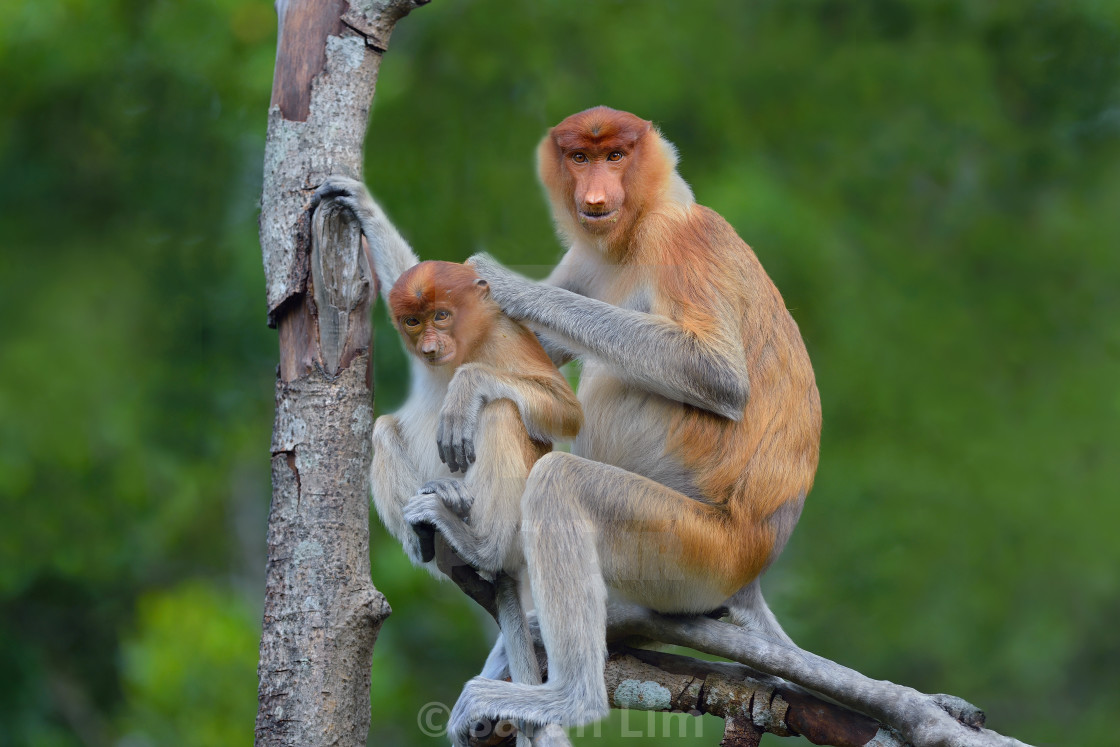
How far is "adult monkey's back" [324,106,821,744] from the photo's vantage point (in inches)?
150

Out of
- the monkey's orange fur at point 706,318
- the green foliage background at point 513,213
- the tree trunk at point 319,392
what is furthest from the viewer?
the green foliage background at point 513,213

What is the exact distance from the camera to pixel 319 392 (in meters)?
3.89

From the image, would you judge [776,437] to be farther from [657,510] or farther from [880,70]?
[880,70]

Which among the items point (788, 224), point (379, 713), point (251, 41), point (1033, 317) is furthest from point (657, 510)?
point (1033, 317)

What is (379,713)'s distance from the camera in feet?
29.8

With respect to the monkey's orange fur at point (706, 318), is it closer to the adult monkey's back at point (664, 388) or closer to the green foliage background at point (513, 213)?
the adult monkey's back at point (664, 388)

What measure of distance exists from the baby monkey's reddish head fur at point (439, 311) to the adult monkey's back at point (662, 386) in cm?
16

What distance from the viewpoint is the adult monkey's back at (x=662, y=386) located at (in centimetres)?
381

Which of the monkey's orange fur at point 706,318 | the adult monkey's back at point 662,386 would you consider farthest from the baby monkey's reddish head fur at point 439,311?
the monkey's orange fur at point 706,318

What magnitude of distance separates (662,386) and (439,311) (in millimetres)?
839

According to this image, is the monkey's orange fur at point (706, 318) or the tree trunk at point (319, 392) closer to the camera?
the tree trunk at point (319, 392)

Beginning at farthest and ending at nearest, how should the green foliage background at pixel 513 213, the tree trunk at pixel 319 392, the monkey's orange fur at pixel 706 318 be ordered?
1. the green foliage background at pixel 513 213
2. the monkey's orange fur at pixel 706 318
3. the tree trunk at pixel 319 392

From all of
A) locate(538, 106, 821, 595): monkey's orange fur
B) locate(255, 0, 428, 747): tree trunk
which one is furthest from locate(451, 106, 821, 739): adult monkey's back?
locate(255, 0, 428, 747): tree trunk

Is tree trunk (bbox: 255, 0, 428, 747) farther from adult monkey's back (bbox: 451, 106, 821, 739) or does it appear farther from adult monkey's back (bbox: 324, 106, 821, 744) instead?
adult monkey's back (bbox: 451, 106, 821, 739)
